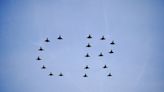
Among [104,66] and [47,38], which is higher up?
[47,38]

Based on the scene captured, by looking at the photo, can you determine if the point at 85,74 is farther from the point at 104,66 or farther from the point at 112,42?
the point at 112,42

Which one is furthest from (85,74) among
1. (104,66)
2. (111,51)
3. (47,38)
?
(47,38)

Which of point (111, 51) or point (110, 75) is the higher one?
point (111, 51)

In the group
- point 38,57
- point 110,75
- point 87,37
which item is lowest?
point 110,75

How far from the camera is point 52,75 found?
3481 centimetres

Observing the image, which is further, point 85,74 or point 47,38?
point 85,74

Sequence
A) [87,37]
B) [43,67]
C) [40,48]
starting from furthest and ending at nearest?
[43,67], [40,48], [87,37]

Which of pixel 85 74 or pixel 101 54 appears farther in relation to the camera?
pixel 85 74

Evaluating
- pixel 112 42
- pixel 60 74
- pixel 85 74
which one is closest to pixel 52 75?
pixel 60 74

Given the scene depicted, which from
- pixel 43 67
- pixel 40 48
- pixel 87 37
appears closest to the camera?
pixel 87 37

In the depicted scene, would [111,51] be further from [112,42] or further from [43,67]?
[43,67]

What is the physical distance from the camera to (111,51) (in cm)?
3222

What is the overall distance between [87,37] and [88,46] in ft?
4.67

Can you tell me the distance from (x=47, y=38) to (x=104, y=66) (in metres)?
8.21
